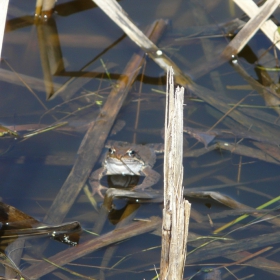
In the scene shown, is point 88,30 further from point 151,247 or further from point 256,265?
point 256,265

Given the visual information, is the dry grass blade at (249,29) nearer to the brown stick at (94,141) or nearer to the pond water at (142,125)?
the pond water at (142,125)

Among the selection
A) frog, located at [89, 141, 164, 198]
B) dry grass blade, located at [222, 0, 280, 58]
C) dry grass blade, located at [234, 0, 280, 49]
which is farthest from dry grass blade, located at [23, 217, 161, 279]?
A: dry grass blade, located at [234, 0, 280, 49]

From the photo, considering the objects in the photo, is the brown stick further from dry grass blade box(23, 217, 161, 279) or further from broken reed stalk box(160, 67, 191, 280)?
broken reed stalk box(160, 67, 191, 280)

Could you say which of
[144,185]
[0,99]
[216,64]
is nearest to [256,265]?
[144,185]

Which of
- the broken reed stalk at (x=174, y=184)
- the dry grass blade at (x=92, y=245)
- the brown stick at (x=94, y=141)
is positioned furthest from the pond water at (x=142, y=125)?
the broken reed stalk at (x=174, y=184)

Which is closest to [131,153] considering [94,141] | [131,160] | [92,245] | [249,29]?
[131,160]

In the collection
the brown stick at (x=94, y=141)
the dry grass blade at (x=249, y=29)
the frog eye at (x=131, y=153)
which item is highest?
the dry grass blade at (x=249, y=29)
